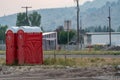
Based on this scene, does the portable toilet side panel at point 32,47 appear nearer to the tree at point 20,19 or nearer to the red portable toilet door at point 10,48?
the red portable toilet door at point 10,48

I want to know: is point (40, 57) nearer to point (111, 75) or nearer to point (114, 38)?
point (111, 75)

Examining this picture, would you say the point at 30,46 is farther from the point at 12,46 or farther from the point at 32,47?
the point at 12,46

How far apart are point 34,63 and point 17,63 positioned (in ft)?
4.50

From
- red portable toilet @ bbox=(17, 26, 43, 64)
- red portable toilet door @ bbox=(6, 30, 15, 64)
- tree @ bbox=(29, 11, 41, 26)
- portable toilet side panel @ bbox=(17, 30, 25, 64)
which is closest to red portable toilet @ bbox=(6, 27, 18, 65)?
red portable toilet door @ bbox=(6, 30, 15, 64)

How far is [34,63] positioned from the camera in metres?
32.4

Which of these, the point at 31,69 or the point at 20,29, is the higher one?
the point at 20,29

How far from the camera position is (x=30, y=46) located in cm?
3216

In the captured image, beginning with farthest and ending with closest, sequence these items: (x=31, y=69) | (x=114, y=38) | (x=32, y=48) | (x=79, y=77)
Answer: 1. (x=114, y=38)
2. (x=32, y=48)
3. (x=31, y=69)
4. (x=79, y=77)

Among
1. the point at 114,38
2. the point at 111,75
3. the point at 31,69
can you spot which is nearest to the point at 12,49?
the point at 31,69

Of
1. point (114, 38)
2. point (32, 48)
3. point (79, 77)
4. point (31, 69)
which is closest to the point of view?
point (79, 77)

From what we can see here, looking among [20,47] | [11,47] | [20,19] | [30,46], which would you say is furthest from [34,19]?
[30,46]

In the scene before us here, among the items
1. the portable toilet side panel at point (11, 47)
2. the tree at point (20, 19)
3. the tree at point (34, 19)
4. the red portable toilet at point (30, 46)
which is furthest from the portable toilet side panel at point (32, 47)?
the tree at point (34, 19)

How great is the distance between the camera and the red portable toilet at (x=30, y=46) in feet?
105

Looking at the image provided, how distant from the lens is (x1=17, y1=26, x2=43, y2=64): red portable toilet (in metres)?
32.1
